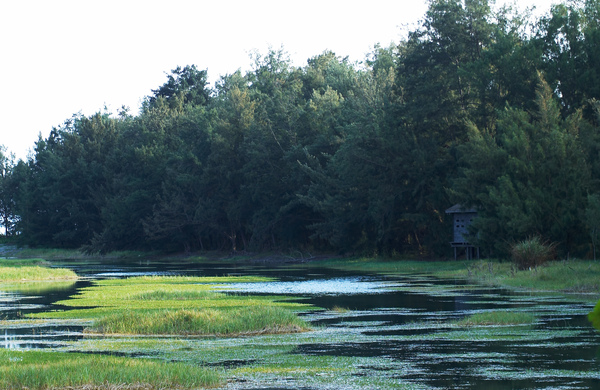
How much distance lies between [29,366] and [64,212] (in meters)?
117

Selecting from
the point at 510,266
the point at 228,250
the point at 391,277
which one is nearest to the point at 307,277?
the point at 391,277

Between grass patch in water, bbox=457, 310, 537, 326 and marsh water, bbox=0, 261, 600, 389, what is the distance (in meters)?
0.57

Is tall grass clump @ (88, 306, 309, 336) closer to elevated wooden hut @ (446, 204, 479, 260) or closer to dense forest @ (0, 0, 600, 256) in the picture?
dense forest @ (0, 0, 600, 256)

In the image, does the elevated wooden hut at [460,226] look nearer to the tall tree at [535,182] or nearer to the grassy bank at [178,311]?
the tall tree at [535,182]

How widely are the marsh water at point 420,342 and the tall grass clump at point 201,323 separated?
35.8 inches

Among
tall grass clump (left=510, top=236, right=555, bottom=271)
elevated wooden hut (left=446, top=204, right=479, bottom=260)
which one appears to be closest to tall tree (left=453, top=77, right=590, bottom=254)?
tall grass clump (left=510, top=236, right=555, bottom=271)

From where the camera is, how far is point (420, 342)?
78.3 ft

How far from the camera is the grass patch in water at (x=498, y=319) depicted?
2738 centimetres

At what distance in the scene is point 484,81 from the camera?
65625 mm

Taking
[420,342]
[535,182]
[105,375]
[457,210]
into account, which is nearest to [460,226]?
[457,210]

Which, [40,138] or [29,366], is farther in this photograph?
[40,138]

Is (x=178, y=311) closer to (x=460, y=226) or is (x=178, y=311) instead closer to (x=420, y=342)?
(x=420, y=342)

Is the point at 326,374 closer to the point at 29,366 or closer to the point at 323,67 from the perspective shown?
the point at 29,366

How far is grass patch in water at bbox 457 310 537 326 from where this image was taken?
27.4m
